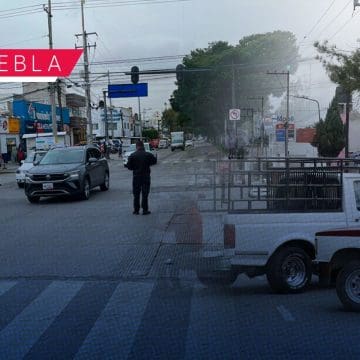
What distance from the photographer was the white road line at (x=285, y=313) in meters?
6.34

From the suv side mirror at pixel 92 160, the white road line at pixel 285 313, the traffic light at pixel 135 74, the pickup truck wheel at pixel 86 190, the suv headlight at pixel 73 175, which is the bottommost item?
the white road line at pixel 285 313

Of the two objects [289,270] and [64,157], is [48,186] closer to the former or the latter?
[64,157]

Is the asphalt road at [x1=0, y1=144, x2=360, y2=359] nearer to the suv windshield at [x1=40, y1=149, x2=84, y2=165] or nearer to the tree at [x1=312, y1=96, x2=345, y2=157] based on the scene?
the suv windshield at [x1=40, y1=149, x2=84, y2=165]

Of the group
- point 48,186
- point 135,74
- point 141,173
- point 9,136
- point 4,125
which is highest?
point 135,74

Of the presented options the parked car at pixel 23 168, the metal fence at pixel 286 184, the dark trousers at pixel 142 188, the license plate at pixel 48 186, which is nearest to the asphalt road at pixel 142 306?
the metal fence at pixel 286 184

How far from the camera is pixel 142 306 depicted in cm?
693

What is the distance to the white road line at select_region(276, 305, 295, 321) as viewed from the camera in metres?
6.34

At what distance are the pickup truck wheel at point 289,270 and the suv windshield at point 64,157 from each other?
492 inches

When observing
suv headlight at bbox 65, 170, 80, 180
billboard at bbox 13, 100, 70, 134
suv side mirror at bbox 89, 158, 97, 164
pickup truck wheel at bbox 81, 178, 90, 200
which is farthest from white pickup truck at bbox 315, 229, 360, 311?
billboard at bbox 13, 100, 70, 134

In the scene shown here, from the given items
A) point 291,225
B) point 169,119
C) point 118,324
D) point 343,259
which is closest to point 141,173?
point 291,225

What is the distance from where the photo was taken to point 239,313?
21.6ft

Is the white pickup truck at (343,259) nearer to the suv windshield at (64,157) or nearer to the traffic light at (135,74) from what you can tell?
the suv windshield at (64,157)

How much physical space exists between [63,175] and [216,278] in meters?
10.2

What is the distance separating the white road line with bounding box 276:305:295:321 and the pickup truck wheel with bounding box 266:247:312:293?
0.52 metres
